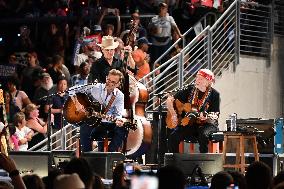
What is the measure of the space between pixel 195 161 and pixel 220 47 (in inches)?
358

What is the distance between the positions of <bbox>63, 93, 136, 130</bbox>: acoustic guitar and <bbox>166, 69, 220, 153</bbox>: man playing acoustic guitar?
765 mm

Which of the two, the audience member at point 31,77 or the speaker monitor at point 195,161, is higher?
the audience member at point 31,77

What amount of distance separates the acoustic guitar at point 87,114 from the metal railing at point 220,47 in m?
3.64

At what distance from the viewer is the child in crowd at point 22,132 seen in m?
19.9

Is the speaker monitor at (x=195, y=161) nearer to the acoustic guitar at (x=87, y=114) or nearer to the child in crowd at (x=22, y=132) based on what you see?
the acoustic guitar at (x=87, y=114)

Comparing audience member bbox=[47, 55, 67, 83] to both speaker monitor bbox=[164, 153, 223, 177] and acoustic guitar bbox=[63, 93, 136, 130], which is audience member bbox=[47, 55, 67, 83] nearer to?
acoustic guitar bbox=[63, 93, 136, 130]

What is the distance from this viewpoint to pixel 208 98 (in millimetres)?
17938

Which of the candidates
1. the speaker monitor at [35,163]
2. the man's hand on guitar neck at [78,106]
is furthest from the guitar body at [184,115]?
the speaker monitor at [35,163]

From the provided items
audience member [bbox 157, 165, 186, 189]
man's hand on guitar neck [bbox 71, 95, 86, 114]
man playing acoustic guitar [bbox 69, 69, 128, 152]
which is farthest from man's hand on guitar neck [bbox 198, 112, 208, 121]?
audience member [bbox 157, 165, 186, 189]

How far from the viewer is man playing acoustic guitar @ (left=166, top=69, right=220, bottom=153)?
17703mm

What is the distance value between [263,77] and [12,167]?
546 inches

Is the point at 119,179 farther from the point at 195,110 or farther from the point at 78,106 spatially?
the point at 195,110

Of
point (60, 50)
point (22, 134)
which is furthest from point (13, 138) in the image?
point (60, 50)

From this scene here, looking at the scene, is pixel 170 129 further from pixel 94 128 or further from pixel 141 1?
pixel 141 1
